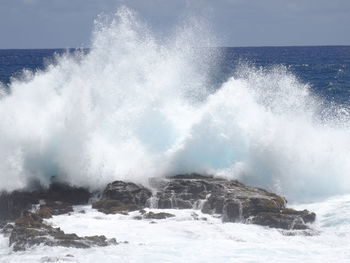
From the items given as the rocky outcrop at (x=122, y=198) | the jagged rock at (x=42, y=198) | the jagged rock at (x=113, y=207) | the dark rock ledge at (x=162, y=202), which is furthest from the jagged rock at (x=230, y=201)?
the jagged rock at (x=42, y=198)

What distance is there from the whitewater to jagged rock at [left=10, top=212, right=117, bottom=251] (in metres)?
0.28

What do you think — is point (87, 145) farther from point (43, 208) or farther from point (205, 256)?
point (205, 256)

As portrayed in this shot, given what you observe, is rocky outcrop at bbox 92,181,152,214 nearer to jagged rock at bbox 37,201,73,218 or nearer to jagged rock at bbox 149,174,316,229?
jagged rock at bbox 149,174,316,229

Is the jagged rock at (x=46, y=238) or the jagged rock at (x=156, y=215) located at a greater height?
the jagged rock at (x=156, y=215)

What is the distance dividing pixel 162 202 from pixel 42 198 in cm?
334

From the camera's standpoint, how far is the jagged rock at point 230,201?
1605cm

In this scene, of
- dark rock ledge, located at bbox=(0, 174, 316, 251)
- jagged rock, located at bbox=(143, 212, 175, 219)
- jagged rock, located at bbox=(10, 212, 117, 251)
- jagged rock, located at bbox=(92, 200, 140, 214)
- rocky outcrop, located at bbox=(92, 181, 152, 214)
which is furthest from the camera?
rocky outcrop, located at bbox=(92, 181, 152, 214)

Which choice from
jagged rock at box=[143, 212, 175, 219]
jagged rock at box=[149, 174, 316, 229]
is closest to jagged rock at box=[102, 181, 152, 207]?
jagged rock at box=[149, 174, 316, 229]

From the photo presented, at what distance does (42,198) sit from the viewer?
59.1 feet

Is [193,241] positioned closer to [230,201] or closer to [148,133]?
[230,201]

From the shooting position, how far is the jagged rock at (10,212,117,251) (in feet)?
45.6

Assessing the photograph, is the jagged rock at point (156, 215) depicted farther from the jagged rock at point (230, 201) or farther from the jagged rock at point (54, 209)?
the jagged rock at point (54, 209)

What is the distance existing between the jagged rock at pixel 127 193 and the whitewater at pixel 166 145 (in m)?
0.90

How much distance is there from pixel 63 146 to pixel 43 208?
3.29 m
